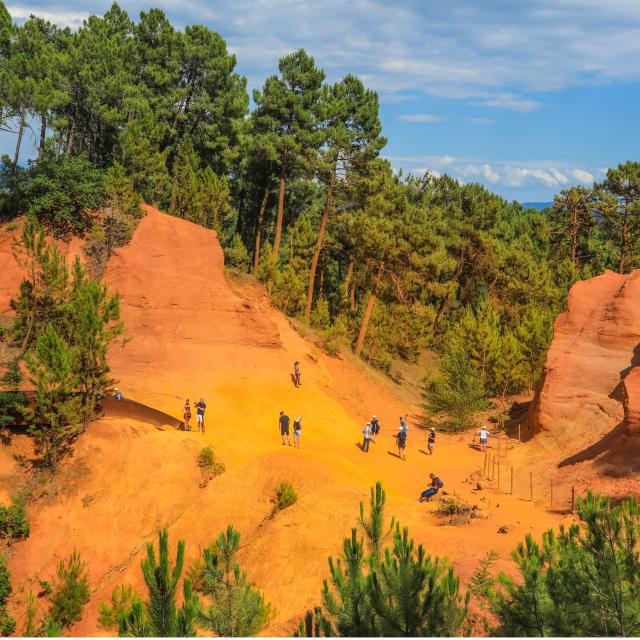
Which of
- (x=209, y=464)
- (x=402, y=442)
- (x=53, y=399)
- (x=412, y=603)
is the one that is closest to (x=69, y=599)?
(x=209, y=464)

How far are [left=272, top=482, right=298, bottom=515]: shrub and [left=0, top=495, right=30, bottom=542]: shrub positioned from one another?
27.9 ft

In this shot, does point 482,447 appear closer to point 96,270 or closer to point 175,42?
Result: point 96,270

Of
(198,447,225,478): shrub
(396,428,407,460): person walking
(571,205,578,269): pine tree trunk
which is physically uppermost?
(571,205,578,269): pine tree trunk

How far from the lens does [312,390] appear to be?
32.3m

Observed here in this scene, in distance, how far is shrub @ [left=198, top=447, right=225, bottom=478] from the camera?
75.3 ft

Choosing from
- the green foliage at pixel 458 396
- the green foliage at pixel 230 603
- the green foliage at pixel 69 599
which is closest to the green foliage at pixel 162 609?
the green foliage at pixel 230 603

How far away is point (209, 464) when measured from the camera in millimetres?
23172

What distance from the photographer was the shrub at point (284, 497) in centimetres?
1973

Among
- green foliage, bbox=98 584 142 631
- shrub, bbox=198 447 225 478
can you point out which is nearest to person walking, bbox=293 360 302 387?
shrub, bbox=198 447 225 478

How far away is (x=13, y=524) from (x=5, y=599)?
2874mm

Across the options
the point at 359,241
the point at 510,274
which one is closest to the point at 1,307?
the point at 359,241

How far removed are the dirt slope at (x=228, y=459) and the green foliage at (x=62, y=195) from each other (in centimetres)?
299

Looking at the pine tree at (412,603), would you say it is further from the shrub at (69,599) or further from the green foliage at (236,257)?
the green foliage at (236,257)

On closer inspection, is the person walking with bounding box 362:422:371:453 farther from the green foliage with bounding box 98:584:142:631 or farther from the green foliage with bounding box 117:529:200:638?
the green foliage with bounding box 117:529:200:638
